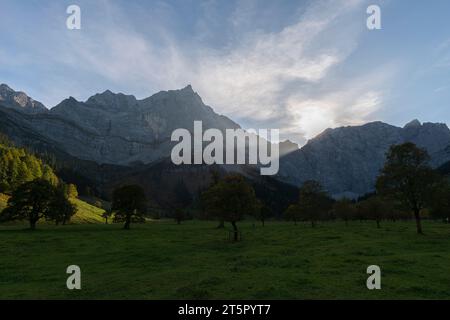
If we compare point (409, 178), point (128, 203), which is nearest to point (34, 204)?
point (128, 203)

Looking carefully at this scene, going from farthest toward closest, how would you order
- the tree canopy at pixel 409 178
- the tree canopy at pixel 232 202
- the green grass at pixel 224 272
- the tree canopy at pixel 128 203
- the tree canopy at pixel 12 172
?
the tree canopy at pixel 12 172
the tree canopy at pixel 128 203
the tree canopy at pixel 409 178
the tree canopy at pixel 232 202
the green grass at pixel 224 272

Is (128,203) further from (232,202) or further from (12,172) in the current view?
(12,172)

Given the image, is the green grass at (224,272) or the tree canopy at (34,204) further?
the tree canopy at (34,204)

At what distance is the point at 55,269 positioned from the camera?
3506 centimetres

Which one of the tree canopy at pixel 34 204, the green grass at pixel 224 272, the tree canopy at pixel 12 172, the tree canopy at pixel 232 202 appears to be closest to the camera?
the green grass at pixel 224 272

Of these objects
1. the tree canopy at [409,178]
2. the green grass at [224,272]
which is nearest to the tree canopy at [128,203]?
the green grass at [224,272]

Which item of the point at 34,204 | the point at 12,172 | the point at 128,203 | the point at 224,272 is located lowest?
the point at 224,272

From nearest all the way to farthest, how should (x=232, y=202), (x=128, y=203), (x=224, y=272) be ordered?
(x=224, y=272), (x=232, y=202), (x=128, y=203)

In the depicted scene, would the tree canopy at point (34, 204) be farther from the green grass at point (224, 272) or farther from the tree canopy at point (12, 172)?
the tree canopy at point (12, 172)

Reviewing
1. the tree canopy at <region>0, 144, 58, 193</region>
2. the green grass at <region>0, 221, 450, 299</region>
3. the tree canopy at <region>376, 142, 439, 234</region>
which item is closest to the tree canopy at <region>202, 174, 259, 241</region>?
the green grass at <region>0, 221, 450, 299</region>

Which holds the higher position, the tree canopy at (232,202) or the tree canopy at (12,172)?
the tree canopy at (12,172)

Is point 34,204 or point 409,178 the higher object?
point 409,178

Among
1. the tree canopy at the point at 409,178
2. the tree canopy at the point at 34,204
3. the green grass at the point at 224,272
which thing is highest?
the tree canopy at the point at 409,178
